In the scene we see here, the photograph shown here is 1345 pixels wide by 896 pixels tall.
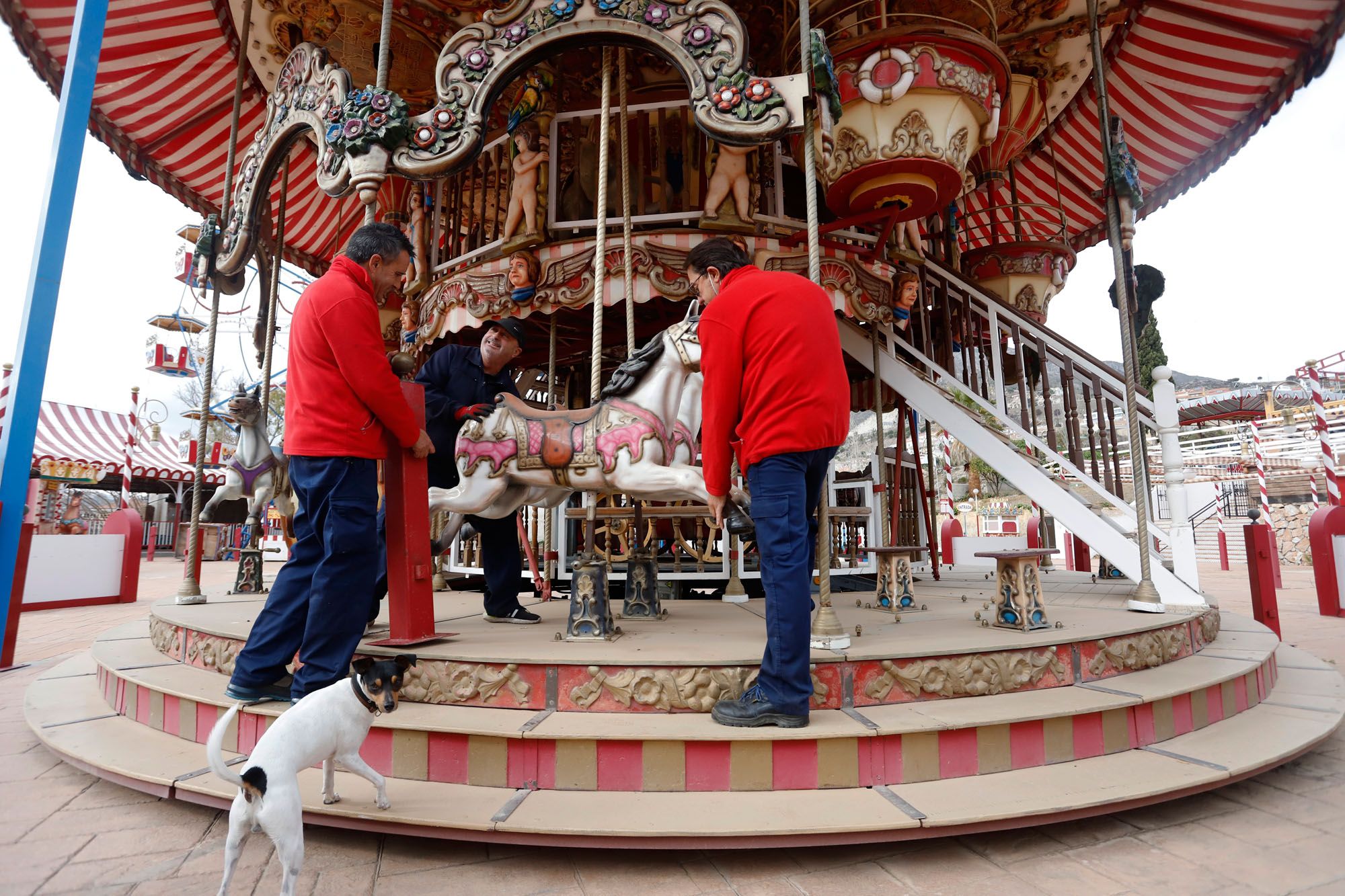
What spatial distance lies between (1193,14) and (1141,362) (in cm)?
2232

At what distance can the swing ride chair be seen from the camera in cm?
211

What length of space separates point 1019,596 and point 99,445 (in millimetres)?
25825

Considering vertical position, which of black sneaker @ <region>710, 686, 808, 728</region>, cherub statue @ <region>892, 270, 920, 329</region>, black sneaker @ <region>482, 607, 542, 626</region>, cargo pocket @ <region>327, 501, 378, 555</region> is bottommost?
black sneaker @ <region>710, 686, 808, 728</region>

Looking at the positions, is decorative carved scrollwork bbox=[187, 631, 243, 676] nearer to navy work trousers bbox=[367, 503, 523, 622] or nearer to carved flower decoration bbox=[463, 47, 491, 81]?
navy work trousers bbox=[367, 503, 523, 622]

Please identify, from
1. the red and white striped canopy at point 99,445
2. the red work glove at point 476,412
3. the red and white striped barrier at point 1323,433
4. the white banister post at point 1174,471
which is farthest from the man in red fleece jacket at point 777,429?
the red and white striped canopy at point 99,445

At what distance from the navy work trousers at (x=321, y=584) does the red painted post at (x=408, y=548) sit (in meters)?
0.28

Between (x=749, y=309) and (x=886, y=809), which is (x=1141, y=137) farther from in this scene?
(x=886, y=809)

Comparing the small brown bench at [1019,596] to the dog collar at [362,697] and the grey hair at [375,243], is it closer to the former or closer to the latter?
the dog collar at [362,697]

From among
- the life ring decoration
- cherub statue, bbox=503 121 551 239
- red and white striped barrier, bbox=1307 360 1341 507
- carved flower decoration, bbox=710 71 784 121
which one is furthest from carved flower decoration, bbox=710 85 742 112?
red and white striped barrier, bbox=1307 360 1341 507

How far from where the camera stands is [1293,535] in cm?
1515

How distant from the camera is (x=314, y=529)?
2.52 meters

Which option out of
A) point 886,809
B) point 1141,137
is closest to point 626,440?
point 886,809

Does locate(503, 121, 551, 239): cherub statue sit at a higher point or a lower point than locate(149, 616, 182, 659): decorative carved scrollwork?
higher

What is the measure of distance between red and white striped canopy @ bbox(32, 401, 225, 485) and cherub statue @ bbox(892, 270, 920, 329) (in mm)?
21383
